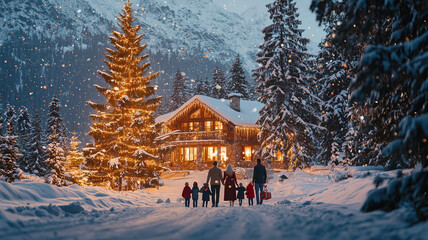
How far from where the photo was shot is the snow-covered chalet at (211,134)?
116ft

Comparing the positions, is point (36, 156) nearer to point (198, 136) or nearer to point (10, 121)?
point (10, 121)

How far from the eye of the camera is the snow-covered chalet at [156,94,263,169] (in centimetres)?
3544

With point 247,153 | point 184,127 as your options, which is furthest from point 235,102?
point 184,127

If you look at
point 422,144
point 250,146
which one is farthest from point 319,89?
point 422,144

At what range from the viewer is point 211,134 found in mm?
35875

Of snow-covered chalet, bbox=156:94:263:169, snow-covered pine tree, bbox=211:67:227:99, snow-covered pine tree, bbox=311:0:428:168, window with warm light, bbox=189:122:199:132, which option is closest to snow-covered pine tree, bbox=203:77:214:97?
snow-covered pine tree, bbox=211:67:227:99

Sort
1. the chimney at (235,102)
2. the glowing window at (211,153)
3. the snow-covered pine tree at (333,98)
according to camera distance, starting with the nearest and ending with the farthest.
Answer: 1. the snow-covered pine tree at (333,98)
2. the glowing window at (211,153)
3. the chimney at (235,102)

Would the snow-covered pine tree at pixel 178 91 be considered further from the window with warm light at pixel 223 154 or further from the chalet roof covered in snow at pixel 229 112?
the window with warm light at pixel 223 154

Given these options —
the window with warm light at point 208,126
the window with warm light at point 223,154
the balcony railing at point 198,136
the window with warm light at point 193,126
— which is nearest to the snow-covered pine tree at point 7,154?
the balcony railing at point 198,136

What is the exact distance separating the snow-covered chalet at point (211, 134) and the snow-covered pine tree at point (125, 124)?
14286mm

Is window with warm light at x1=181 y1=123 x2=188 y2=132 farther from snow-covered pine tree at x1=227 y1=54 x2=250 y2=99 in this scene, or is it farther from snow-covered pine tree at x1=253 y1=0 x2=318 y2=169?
snow-covered pine tree at x1=227 y1=54 x2=250 y2=99

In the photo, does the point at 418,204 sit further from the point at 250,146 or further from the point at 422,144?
the point at 250,146

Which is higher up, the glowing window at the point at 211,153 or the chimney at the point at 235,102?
the chimney at the point at 235,102

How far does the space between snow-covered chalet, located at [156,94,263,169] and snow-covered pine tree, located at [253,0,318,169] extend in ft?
28.9
